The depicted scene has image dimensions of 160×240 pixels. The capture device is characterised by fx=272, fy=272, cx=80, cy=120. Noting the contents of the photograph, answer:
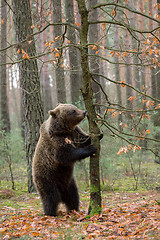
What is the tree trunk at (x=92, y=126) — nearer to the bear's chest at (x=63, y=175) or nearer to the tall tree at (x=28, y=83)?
the bear's chest at (x=63, y=175)

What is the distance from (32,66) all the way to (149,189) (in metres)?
5.42

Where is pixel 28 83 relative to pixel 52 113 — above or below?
above

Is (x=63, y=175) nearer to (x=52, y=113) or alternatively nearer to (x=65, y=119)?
(x=65, y=119)

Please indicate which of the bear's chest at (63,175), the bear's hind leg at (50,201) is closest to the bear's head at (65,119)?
the bear's chest at (63,175)

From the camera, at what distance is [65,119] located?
602cm

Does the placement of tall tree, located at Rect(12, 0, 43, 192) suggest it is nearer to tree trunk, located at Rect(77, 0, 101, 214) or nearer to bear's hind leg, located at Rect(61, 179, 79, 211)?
bear's hind leg, located at Rect(61, 179, 79, 211)

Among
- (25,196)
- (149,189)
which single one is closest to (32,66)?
(25,196)

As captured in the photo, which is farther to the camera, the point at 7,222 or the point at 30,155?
the point at 30,155

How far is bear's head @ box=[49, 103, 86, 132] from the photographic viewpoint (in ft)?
19.5

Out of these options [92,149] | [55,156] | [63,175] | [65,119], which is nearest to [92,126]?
[92,149]

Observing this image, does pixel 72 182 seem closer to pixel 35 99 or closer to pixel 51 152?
pixel 51 152

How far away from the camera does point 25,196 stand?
27.6ft

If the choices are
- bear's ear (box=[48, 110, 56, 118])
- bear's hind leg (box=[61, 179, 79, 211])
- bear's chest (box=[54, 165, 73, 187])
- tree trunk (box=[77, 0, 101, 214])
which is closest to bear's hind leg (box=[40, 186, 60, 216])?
bear's chest (box=[54, 165, 73, 187])

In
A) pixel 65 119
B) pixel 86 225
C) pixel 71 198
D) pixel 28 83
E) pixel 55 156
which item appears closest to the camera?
pixel 86 225
